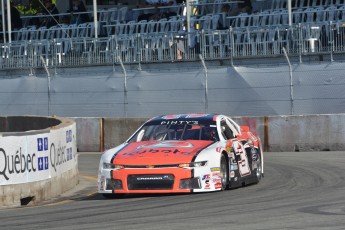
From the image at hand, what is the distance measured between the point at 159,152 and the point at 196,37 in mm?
14199

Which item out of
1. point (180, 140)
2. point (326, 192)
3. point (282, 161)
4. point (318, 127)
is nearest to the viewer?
point (326, 192)

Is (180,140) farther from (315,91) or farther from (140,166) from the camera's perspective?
(315,91)

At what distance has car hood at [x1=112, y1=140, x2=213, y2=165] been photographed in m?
14.6

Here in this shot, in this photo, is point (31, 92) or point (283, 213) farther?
point (31, 92)

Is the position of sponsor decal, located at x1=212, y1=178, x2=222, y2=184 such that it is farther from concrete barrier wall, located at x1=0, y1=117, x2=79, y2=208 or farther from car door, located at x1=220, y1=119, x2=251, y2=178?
concrete barrier wall, located at x1=0, y1=117, x2=79, y2=208

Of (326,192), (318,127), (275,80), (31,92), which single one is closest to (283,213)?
(326,192)

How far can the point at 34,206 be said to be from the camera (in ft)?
48.4

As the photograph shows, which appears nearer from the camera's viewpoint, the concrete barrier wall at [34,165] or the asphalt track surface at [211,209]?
the asphalt track surface at [211,209]

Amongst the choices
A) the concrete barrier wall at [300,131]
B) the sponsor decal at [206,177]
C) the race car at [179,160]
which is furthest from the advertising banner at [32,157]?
the concrete barrier wall at [300,131]

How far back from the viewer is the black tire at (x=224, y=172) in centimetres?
1505

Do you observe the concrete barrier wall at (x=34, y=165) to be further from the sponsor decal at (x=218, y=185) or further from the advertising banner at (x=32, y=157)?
the sponsor decal at (x=218, y=185)

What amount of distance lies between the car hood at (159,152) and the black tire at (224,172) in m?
0.34

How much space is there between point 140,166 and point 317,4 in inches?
702

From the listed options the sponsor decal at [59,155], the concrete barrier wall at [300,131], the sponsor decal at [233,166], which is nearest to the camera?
the sponsor decal at [233,166]
